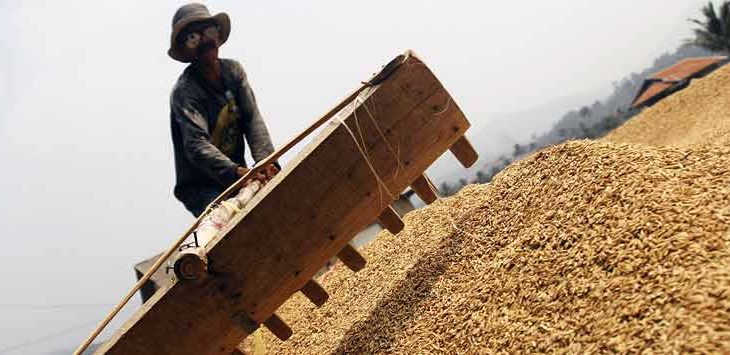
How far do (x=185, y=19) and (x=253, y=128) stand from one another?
0.90 metres

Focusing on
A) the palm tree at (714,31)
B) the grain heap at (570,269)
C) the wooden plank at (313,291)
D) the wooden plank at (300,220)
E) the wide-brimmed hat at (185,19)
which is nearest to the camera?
the grain heap at (570,269)

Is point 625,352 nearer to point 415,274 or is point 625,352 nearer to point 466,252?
point 466,252

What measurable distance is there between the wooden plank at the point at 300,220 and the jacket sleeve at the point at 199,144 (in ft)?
2.55

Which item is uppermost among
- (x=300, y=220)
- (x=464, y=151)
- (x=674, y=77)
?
(x=300, y=220)

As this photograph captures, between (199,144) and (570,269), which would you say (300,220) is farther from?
(570,269)

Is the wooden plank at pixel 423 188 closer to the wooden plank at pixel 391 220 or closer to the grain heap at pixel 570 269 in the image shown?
the wooden plank at pixel 391 220

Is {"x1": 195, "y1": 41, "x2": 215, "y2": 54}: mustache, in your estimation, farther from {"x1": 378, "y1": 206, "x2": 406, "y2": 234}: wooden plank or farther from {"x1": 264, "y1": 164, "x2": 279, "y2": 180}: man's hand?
{"x1": 378, "y1": 206, "x2": 406, "y2": 234}: wooden plank

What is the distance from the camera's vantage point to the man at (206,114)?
357cm

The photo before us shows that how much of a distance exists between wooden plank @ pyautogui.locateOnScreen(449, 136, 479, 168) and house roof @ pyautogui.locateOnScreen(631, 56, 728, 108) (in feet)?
144

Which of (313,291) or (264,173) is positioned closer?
(313,291)

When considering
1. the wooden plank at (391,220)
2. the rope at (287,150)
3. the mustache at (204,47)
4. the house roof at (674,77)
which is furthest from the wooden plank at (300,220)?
the house roof at (674,77)

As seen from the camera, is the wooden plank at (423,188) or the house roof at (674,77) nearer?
the wooden plank at (423,188)

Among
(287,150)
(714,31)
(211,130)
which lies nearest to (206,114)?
(211,130)

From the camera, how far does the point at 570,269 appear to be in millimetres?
2496
